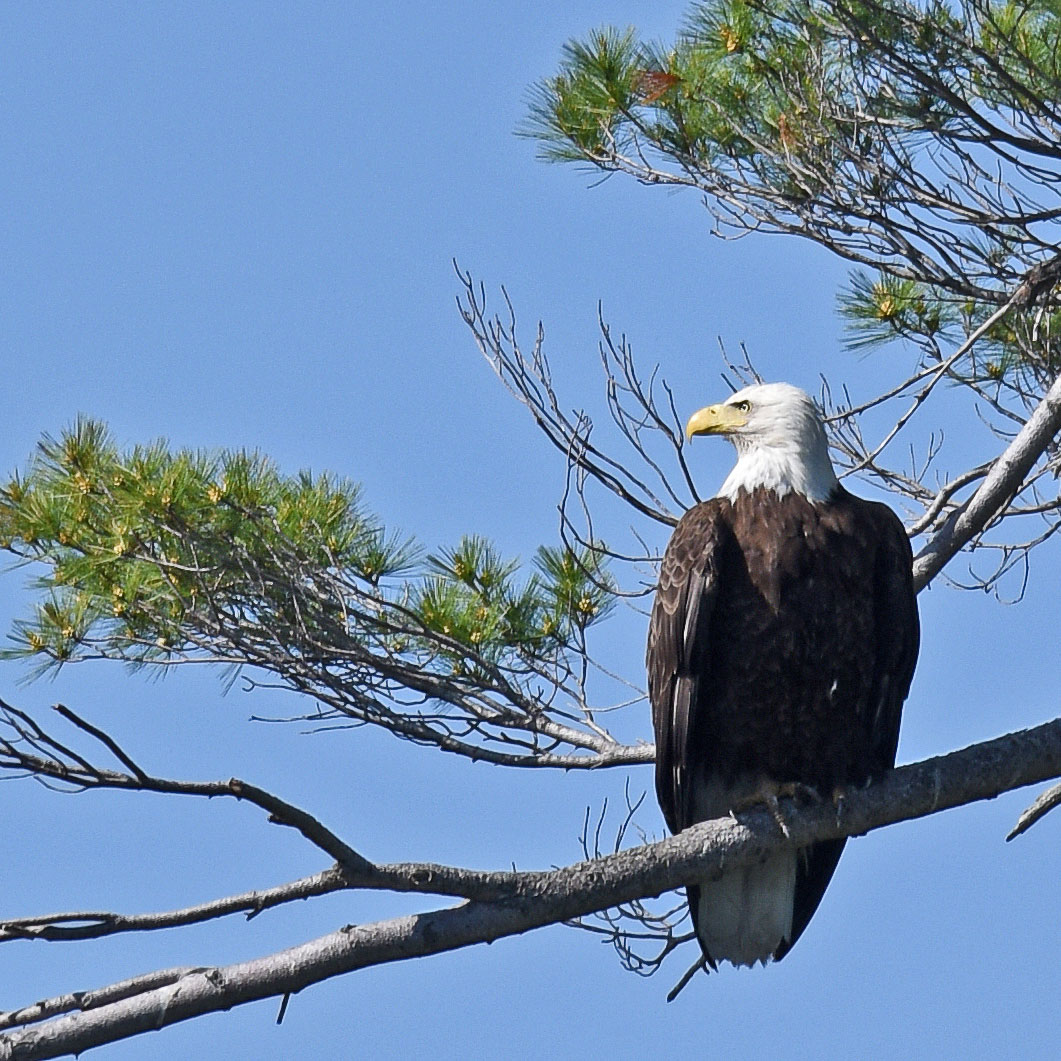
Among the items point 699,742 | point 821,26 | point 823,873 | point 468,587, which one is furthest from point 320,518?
point 821,26

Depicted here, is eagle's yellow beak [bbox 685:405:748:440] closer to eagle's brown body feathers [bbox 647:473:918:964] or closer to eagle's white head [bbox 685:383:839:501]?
eagle's white head [bbox 685:383:839:501]

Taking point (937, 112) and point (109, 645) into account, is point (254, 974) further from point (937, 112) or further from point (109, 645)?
point (937, 112)

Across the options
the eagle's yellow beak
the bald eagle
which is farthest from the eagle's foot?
the eagle's yellow beak

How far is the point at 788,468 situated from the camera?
3643mm

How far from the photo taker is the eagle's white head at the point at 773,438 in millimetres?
3635

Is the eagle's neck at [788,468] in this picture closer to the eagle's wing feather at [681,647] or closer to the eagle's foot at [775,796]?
the eagle's wing feather at [681,647]

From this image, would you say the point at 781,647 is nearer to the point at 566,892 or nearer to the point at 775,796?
the point at 775,796

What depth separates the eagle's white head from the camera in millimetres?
3635

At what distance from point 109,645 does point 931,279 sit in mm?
2285

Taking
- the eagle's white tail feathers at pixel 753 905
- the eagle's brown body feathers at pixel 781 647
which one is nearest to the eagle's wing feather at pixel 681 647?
the eagle's brown body feathers at pixel 781 647

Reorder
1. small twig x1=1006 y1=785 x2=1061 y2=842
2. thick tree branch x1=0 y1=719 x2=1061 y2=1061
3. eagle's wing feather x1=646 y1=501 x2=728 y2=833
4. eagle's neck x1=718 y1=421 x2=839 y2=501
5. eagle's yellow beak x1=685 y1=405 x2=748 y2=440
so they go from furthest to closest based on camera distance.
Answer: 1. eagle's yellow beak x1=685 y1=405 x2=748 y2=440
2. eagle's neck x1=718 y1=421 x2=839 y2=501
3. eagle's wing feather x1=646 y1=501 x2=728 y2=833
4. small twig x1=1006 y1=785 x2=1061 y2=842
5. thick tree branch x1=0 y1=719 x2=1061 y2=1061

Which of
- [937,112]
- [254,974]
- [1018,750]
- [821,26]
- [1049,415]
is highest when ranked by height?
[821,26]

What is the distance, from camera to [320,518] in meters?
4.29

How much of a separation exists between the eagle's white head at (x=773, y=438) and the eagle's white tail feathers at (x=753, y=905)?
806 mm
